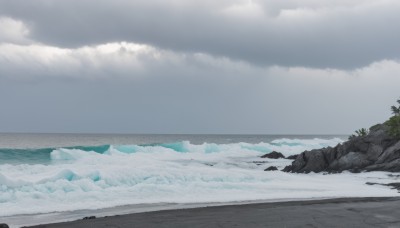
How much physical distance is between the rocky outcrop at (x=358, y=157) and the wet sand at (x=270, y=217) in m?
15.4

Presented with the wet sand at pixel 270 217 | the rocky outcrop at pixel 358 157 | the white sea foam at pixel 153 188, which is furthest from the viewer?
the rocky outcrop at pixel 358 157

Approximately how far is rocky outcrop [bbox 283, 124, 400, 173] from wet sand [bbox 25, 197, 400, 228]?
1541 centimetres

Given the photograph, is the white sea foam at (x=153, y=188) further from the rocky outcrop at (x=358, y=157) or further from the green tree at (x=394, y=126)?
the green tree at (x=394, y=126)

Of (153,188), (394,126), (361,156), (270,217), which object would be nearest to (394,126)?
(394,126)

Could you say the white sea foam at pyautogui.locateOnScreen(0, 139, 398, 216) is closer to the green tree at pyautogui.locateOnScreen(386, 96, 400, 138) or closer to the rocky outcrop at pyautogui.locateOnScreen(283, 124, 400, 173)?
the rocky outcrop at pyautogui.locateOnScreen(283, 124, 400, 173)

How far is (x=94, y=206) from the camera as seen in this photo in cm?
1584

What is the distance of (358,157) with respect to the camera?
30844 mm

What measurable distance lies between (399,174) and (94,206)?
18398mm

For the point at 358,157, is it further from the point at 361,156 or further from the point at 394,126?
the point at 394,126

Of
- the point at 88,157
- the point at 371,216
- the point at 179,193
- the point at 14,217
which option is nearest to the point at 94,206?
the point at 14,217

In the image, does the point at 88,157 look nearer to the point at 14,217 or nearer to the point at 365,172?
the point at 365,172

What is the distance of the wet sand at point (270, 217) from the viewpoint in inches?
454

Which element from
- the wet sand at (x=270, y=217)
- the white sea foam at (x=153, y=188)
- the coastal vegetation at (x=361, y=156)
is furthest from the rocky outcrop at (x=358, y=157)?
the wet sand at (x=270, y=217)

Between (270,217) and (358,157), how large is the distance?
20.4m
